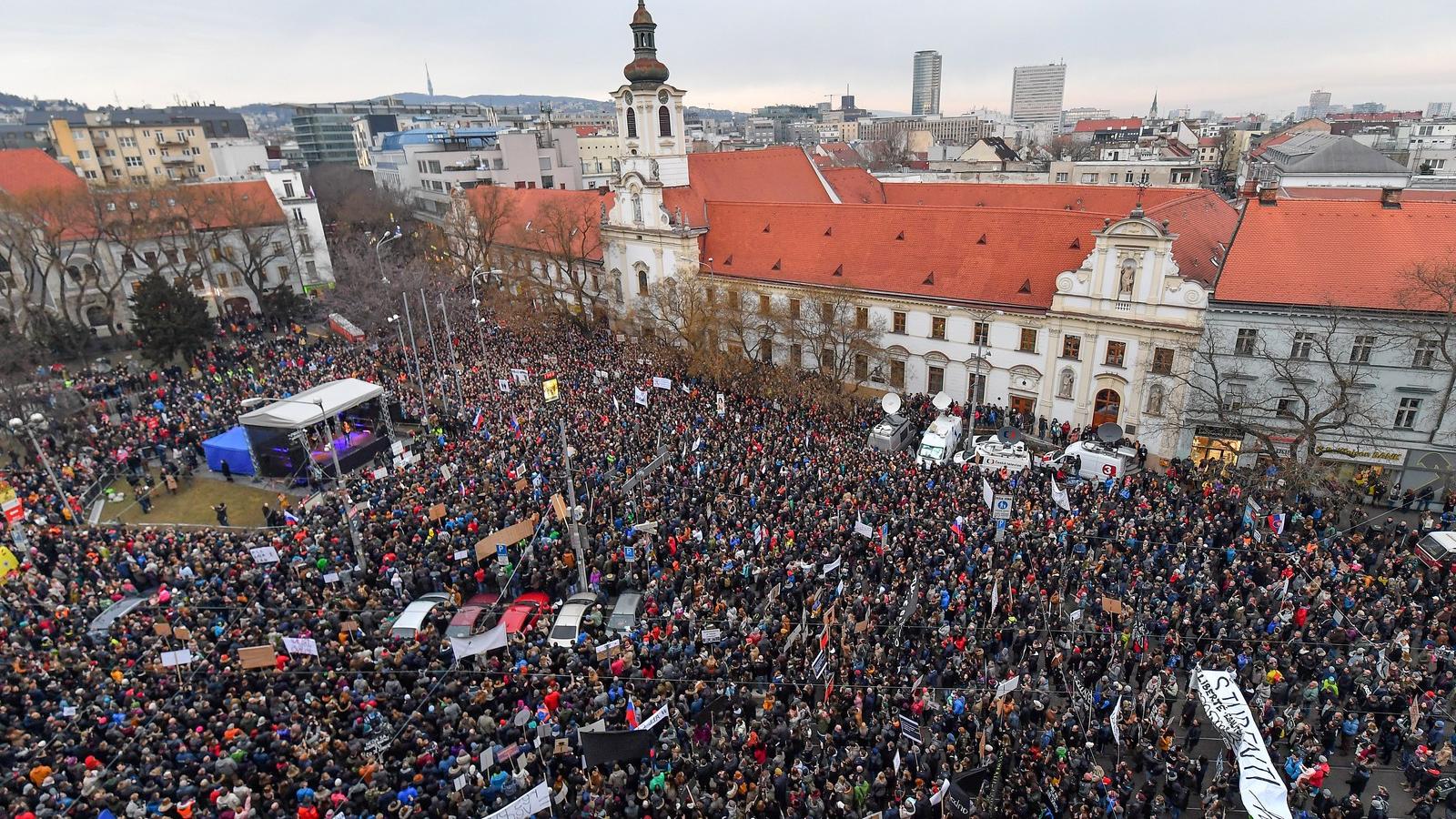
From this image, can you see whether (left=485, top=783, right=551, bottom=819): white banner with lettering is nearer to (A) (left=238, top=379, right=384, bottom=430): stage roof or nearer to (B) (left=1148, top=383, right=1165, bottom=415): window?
(A) (left=238, top=379, right=384, bottom=430): stage roof

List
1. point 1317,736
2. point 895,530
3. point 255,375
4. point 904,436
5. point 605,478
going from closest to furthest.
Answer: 1. point 1317,736
2. point 895,530
3. point 605,478
4. point 904,436
5. point 255,375

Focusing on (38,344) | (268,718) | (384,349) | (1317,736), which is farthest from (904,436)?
(38,344)

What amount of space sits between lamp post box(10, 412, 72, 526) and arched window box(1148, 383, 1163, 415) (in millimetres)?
41929

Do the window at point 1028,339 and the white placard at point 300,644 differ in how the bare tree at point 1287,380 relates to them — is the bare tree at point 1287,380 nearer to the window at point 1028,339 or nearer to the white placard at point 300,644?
the window at point 1028,339

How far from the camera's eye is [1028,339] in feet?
114

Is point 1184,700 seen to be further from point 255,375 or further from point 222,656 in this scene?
point 255,375

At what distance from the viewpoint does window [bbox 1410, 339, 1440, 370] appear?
2697 centimetres

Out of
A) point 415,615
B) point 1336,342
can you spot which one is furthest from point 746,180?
point 415,615

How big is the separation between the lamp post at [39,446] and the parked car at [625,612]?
21.5 meters

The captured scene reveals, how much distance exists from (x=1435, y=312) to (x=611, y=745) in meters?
31.1

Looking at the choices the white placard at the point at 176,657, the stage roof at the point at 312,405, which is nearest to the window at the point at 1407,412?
the white placard at the point at 176,657

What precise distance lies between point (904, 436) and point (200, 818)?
2656 cm

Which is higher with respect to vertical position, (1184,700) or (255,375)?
(255,375)

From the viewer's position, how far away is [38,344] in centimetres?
4319
